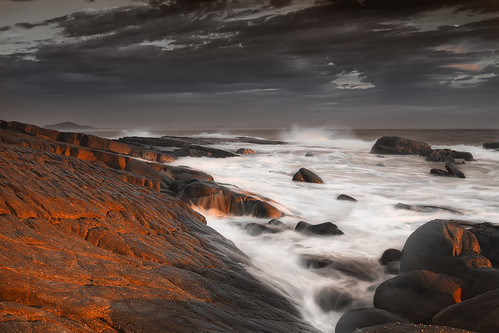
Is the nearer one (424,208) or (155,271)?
(155,271)

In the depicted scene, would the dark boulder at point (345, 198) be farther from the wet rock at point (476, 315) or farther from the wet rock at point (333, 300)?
the wet rock at point (476, 315)

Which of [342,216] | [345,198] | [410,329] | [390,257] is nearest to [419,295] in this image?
[410,329]

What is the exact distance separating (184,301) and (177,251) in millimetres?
1305

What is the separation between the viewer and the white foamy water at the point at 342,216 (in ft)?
21.7

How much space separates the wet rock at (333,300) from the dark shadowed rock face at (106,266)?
1278mm

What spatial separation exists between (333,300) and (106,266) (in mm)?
4423

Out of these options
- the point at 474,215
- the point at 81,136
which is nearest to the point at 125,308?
the point at 474,215

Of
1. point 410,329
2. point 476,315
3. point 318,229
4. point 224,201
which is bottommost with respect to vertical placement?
point 318,229

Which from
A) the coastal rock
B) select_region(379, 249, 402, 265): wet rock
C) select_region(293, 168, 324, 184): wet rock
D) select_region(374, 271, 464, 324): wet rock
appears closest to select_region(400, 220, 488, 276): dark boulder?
select_region(374, 271, 464, 324): wet rock

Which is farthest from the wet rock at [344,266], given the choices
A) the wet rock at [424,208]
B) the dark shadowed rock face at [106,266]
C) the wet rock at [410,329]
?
the wet rock at [424,208]

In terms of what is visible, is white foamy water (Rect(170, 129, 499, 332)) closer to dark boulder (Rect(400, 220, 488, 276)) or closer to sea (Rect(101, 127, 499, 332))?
sea (Rect(101, 127, 499, 332))

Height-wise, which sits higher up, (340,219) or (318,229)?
(318,229)

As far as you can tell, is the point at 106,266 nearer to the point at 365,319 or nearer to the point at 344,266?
the point at 365,319

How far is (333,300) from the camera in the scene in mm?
6285
